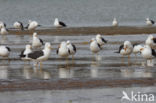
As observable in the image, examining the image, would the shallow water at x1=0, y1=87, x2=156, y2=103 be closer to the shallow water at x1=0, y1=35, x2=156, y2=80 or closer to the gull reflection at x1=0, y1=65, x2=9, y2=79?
the shallow water at x1=0, y1=35, x2=156, y2=80

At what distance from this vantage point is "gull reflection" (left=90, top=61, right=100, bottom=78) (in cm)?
1724

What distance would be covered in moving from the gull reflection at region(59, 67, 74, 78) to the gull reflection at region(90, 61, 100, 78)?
0.61 meters

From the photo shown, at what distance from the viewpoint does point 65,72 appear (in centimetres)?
1806

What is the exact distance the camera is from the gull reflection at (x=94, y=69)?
17237 millimetres

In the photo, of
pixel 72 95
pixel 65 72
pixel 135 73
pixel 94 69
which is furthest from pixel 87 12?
pixel 72 95

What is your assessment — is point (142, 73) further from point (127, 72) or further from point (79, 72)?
point (79, 72)

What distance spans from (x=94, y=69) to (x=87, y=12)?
41056 mm

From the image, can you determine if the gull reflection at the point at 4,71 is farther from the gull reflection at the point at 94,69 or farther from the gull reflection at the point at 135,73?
the gull reflection at the point at 135,73

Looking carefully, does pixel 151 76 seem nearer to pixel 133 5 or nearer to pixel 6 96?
pixel 6 96

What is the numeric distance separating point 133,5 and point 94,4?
5.73 m

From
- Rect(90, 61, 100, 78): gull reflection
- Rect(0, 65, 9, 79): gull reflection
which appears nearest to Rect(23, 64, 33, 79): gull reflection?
Rect(0, 65, 9, 79): gull reflection

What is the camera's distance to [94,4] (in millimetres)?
70562

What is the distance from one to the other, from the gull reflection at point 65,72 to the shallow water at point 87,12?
28020mm

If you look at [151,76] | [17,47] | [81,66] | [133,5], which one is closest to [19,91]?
[151,76]
